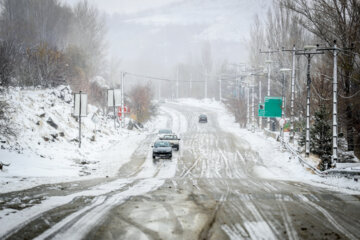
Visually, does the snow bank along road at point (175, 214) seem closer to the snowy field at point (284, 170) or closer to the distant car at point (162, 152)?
the snowy field at point (284, 170)

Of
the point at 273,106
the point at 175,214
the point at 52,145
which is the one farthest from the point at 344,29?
the point at 52,145

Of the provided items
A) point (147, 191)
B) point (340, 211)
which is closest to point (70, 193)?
point (147, 191)

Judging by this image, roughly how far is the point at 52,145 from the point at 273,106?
2286cm

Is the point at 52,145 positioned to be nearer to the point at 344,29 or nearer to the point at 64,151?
the point at 64,151

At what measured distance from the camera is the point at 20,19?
4112cm

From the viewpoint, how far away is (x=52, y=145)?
2419 cm

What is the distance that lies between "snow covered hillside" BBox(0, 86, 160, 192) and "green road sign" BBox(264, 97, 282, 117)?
14567mm

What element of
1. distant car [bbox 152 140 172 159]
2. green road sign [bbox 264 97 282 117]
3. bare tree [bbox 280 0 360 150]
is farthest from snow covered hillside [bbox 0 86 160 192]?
bare tree [bbox 280 0 360 150]

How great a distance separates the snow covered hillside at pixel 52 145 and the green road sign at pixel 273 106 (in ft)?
47.8

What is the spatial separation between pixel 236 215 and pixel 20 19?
41555 mm

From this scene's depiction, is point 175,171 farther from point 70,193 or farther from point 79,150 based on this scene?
point 70,193

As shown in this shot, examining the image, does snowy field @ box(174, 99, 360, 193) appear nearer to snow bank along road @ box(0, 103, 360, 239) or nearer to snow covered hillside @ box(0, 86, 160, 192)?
snow bank along road @ box(0, 103, 360, 239)

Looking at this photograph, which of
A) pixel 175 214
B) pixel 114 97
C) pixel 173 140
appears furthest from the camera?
pixel 114 97

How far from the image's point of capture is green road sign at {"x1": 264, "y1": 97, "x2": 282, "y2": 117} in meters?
36.0
